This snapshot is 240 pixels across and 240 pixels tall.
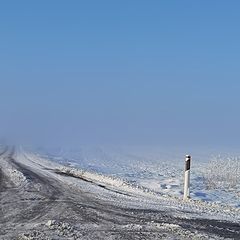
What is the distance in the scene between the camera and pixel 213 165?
20.2 metres

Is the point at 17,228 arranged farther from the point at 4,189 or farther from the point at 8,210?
the point at 4,189

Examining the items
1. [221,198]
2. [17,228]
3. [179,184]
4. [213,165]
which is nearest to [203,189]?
[179,184]

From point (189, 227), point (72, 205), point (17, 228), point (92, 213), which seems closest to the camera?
point (17, 228)

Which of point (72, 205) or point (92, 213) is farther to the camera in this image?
point (72, 205)

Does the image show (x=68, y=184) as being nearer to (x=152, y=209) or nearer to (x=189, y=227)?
(x=152, y=209)

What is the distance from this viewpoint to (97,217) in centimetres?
813

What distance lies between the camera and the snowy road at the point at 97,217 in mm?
6820

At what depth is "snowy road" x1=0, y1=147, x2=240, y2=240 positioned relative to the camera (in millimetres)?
6820

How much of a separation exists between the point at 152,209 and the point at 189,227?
2.04 metres

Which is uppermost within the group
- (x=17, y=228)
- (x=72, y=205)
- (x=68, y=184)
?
(x=68, y=184)

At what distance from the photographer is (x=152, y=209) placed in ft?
31.3

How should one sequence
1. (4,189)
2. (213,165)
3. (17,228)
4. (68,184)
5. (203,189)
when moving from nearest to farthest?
(17,228) → (4,189) → (68,184) → (203,189) → (213,165)

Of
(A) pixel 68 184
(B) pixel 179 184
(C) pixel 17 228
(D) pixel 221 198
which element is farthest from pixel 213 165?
(C) pixel 17 228

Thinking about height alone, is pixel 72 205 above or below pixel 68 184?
below
